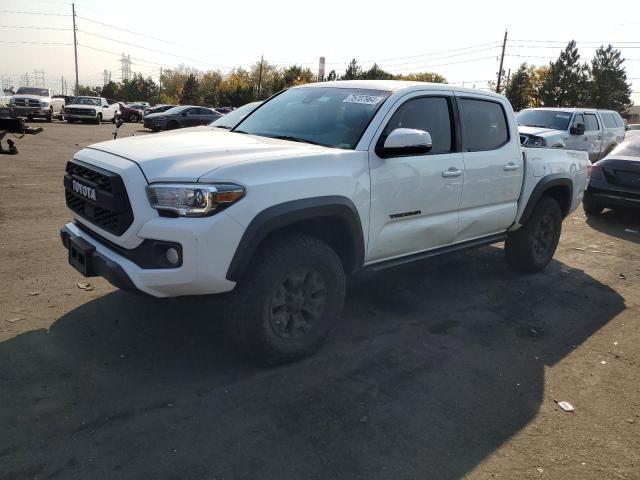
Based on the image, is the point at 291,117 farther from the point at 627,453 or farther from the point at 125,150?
the point at 627,453

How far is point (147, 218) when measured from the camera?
2943mm

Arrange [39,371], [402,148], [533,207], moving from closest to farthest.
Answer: [39,371], [402,148], [533,207]

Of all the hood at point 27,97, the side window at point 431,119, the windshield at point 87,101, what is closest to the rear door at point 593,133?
the side window at point 431,119

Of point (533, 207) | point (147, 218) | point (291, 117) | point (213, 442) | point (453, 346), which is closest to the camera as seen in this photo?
point (213, 442)

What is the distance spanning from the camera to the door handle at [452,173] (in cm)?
422

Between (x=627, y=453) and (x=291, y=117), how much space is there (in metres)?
3.30

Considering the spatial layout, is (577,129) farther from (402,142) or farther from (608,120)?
(402,142)

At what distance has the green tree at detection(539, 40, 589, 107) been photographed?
50344 mm

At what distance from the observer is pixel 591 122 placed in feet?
46.2

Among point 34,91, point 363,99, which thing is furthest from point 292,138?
point 34,91

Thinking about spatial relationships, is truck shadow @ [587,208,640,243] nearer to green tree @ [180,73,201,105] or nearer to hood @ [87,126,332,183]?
hood @ [87,126,332,183]

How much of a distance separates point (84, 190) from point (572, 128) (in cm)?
1265

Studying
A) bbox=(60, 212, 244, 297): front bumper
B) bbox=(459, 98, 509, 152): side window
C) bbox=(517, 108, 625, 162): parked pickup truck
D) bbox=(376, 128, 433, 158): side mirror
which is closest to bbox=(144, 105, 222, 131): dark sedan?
bbox=(517, 108, 625, 162): parked pickup truck

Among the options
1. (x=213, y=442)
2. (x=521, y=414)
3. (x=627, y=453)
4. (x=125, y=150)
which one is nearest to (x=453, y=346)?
(x=521, y=414)
